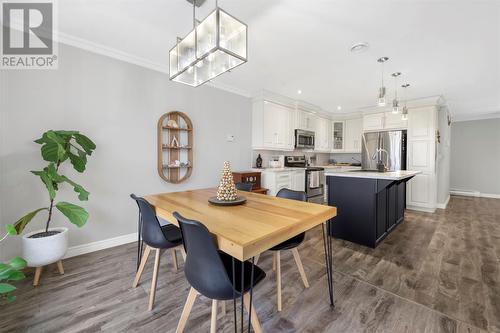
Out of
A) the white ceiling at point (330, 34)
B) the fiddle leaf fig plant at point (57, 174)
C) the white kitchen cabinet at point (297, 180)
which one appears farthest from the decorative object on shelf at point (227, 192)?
the white kitchen cabinet at point (297, 180)

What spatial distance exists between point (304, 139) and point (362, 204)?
261 centimetres

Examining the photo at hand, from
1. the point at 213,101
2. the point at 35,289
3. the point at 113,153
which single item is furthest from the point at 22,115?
the point at 213,101

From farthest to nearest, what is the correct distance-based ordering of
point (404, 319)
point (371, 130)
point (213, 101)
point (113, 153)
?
1. point (371, 130)
2. point (213, 101)
3. point (113, 153)
4. point (404, 319)

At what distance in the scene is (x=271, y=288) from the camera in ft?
6.15

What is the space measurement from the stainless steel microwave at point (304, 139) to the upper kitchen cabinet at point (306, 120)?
124mm

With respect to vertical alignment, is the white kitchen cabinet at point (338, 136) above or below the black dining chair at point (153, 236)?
above

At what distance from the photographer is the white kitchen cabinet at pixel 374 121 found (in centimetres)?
504

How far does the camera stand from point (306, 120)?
523cm

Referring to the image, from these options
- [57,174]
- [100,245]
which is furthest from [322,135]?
[57,174]

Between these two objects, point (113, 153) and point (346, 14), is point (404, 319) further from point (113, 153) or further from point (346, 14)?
point (113, 153)

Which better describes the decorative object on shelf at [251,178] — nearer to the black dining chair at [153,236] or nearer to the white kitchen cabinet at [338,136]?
the black dining chair at [153,236]

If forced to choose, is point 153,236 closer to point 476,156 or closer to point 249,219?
point 249,219

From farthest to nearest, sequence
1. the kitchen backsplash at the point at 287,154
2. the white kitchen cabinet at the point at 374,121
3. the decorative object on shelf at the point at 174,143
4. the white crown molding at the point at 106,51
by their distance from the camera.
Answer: the white kitchen cabinet at the point at 374,121 → the kitchen backsplash at the point at 287,154 → the decorative object on shelf at the point at 174,143 → the white crown molding at the point at 106,51

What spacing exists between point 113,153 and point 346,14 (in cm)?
296
